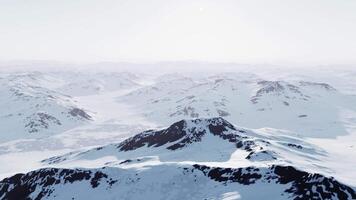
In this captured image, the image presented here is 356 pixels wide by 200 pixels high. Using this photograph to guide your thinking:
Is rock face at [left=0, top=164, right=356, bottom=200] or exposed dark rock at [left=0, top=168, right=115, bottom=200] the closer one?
rock face at [left=0, top=164, right=356, bottom=200]

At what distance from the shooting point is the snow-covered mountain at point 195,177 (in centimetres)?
9544

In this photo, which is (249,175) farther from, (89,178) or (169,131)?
(169,131)

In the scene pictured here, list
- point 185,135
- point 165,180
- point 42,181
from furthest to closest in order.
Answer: point 185,135
point 42,181
point 165,180

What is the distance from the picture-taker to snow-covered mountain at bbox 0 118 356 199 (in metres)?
95.4

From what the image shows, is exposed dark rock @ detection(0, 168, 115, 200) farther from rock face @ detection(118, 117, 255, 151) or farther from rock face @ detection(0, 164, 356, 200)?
rock face @ detection(118, 117, 255, 151)

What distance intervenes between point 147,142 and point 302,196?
83.5 metres

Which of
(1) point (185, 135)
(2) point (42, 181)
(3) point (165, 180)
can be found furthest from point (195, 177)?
(1) point (185, 135)

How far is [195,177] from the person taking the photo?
4279 inches

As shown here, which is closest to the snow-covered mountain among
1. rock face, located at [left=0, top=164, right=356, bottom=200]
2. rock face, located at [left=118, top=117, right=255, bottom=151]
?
rock face, located at [left=0, top=164, right=356, bottom=200]

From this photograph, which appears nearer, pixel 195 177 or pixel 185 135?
pixel 195 177

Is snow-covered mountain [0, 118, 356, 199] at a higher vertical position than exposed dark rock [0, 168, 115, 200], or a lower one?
higher

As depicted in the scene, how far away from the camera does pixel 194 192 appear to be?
103750mm

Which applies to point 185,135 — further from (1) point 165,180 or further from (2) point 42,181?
(2) point 42,181

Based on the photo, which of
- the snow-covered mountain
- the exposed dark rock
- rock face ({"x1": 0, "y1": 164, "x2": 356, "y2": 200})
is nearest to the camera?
rock face ({"x1": 0, "y1": 164, "x2": 356, "y2": 200})
